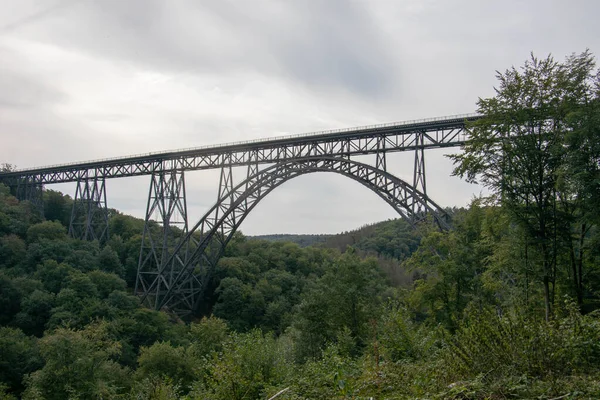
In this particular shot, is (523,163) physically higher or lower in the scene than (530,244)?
higher

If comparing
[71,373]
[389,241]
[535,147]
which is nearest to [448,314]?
[535,147]

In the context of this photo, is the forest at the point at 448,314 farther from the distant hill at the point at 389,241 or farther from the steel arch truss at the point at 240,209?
the distant hill at the point at 389,241

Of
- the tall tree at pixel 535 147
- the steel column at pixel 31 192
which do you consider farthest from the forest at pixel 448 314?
the steel column at pixel 31 192

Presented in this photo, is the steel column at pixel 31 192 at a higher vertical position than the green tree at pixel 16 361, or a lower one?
higher

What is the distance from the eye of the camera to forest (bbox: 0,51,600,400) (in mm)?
→ 6859

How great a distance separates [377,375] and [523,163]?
23.2 feet

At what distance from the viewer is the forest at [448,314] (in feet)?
22.5

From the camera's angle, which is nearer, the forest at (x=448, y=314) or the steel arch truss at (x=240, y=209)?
the forest at (x=448, y=314)

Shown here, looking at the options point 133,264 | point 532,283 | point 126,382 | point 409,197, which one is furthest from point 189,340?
point 532,283

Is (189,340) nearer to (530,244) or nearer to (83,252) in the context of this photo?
(83,252)

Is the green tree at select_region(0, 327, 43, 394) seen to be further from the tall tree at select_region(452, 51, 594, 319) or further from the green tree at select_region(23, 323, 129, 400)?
the tall tree at select_region(452, 51, 594, 319)

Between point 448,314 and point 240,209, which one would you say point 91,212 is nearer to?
point 240,209

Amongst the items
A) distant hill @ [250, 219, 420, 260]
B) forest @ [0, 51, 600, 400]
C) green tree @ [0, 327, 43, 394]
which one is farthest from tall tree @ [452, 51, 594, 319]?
distant hill @ [250, 219, 420, 260]

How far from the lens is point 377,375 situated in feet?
24.2
